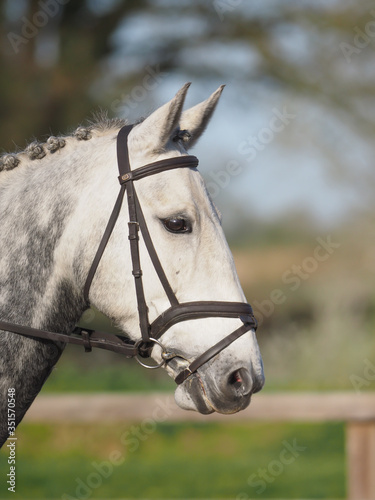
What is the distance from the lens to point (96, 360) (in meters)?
11.4

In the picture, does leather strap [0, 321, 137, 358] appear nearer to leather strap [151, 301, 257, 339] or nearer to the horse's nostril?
leather strap [151, 301, 257, 339]

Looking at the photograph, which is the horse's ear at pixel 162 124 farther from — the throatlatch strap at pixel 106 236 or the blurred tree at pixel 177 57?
the blurred tree at pixel 177 57

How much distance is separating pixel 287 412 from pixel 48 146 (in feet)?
10.8

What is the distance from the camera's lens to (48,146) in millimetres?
2609

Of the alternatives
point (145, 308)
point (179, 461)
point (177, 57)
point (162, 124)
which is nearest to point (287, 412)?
point (179, 461)

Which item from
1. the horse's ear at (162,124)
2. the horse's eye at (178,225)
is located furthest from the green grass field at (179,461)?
the horse's ear at (162,124)

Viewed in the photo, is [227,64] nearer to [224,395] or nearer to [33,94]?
[33,94]

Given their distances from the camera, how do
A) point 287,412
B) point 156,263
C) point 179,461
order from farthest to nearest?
point 179,461 → point 287,412 → point 156,263

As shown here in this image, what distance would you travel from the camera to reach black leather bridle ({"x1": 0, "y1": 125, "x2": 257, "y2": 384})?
2188mm

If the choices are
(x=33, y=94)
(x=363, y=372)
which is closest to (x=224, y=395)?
(x=363, y=372)

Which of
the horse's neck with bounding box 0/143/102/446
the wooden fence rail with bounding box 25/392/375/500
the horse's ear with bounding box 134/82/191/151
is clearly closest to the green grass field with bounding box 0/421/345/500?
the wooden fence rail with bounding box 25/392/375/500

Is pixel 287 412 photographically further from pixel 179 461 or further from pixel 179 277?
pixel 179 277

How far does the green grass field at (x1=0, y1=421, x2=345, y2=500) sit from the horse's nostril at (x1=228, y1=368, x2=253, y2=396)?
405cm

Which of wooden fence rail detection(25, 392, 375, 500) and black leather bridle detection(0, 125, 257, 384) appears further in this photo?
wooden fence rail detection(25, 392, 375, 500)
